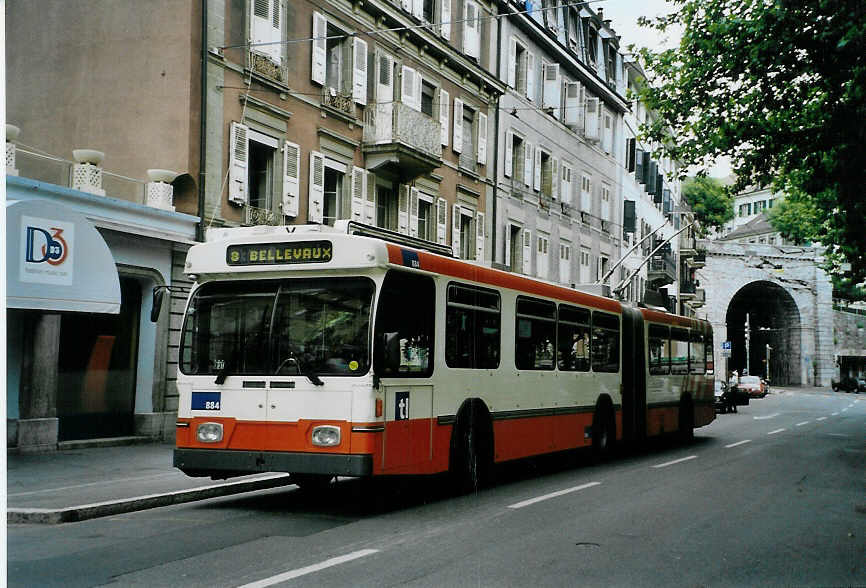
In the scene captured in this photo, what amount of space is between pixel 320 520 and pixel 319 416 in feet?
3.29

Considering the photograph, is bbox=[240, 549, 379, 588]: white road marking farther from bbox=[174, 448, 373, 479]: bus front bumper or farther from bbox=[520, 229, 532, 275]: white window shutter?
bbox=[520, 229, 532, 275]: white window shutter

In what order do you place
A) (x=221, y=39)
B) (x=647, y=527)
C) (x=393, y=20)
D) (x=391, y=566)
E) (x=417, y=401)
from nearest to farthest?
(x=391, y=566) → (x=647, y=527) → (x=417, y=401) → (x=221, y=39) → (x=393, y=20)

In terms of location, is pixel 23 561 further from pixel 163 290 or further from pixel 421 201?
pixel 421 201

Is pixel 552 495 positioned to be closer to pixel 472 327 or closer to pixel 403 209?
pixel 472 327

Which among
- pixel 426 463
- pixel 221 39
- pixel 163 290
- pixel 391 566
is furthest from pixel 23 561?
pixel 221 39

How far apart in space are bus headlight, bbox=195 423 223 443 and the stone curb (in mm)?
1006

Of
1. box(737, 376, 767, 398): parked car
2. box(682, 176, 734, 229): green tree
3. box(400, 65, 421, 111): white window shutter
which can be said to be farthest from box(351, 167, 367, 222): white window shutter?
box(682, 176, 734, 229): green tree

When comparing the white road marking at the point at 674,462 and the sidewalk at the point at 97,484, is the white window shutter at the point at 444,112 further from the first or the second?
the sidewalk at the point at 97,484

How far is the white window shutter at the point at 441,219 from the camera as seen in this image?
29772 mm

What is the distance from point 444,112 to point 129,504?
2088cm

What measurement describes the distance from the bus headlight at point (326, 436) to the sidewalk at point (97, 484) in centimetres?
222

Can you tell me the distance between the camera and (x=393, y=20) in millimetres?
26750

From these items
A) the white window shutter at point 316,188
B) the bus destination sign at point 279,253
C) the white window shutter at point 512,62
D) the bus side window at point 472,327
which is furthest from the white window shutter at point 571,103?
the bus destination sign at point 279,253

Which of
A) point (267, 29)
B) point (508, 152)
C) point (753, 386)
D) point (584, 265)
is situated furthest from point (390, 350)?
point (753, 386)
